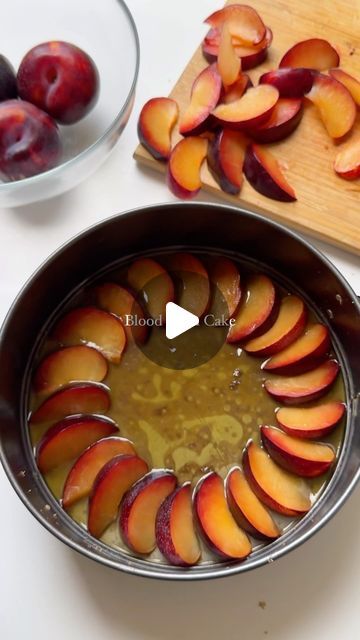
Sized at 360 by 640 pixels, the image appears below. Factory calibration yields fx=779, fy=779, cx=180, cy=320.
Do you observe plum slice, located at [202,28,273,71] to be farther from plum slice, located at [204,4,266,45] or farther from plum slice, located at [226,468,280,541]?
plum slice, located at [226,468,280,541]

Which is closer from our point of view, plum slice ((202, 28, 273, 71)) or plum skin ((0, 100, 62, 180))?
plum skin ((0, 100, 62, 180))

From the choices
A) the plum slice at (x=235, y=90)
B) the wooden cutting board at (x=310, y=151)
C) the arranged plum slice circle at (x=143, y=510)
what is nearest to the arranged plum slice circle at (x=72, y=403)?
the arranged plum slice circle at (x=143, y=510)

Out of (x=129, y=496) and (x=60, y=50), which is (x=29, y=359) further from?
(x=60, y=50)

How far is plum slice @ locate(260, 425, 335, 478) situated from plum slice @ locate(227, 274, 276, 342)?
0.44ft

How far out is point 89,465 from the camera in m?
1.00

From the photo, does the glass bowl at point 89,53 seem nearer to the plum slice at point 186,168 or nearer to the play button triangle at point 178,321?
the plum slice at point 186,168

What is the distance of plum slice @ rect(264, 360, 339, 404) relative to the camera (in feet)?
3.38

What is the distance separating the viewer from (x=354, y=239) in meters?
1.09

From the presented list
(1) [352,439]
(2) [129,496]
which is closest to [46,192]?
(2) [129,496]

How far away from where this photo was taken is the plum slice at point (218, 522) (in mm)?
954

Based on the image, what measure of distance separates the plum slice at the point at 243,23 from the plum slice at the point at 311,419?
0.55m

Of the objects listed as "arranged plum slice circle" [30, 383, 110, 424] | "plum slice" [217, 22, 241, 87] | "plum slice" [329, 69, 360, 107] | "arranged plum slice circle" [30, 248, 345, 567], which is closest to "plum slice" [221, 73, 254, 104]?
"plum slice" [217, 22, 241, 87]

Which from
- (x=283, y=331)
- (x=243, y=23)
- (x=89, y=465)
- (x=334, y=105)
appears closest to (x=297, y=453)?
(x=283, y=331)

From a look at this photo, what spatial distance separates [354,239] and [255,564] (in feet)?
1.56
